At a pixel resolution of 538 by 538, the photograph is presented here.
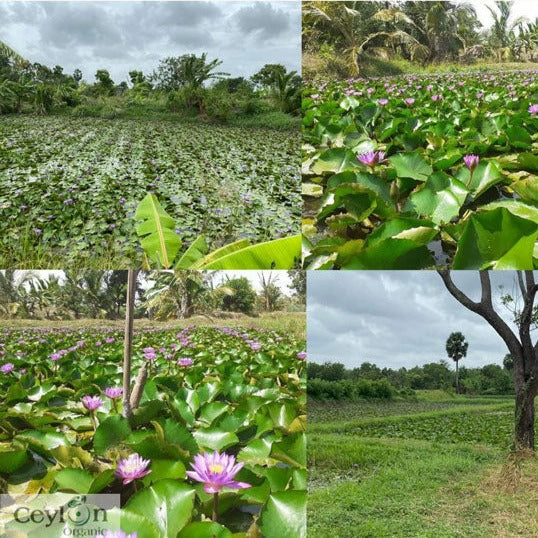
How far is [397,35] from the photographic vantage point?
26.8ft

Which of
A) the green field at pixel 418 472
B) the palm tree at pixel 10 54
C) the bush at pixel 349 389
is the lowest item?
the green field at pixel 418 472

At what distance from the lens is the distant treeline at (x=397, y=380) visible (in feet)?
7.98

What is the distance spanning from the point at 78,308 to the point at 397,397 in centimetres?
160

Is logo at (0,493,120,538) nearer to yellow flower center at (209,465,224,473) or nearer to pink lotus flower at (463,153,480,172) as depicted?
yellow flower center at (209,465,224,473)

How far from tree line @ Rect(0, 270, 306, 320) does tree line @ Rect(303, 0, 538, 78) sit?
19.2 ft

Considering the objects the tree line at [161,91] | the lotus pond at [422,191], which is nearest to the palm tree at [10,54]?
the tree line at [161,91]

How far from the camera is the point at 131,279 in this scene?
1.74 metres

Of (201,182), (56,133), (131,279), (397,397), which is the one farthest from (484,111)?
(56,133)

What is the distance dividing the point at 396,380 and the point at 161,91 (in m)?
12.0

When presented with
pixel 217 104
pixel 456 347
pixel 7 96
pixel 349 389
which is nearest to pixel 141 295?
pixel 349 389

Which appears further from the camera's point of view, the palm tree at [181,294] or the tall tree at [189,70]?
the tall tree at [189,70]

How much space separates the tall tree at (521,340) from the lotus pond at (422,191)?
0.29 metres

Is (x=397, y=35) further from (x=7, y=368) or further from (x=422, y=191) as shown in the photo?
(x=7, y=368)

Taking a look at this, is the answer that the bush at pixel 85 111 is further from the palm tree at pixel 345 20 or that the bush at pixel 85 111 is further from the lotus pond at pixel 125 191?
the palm tree at pixel 345 20
